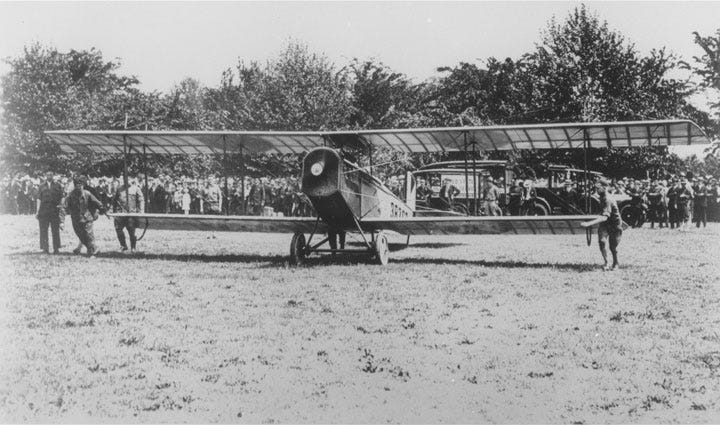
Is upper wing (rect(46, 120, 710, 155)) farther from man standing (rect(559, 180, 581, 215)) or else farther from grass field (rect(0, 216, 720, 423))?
man standing (rect(559, 180, 581, 215))

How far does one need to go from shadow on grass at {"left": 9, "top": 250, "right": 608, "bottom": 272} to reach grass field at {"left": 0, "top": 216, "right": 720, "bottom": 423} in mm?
409

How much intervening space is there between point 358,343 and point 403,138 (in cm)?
906

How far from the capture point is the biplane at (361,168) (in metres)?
11.8

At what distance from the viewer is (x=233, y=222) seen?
13055 millimetres

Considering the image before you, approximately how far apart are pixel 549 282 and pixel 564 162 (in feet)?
83.8

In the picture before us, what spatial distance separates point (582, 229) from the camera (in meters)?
12.5

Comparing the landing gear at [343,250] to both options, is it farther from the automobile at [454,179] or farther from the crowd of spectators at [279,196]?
the crowd of spectators at [279,196]

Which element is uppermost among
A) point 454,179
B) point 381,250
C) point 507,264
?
point 454,179

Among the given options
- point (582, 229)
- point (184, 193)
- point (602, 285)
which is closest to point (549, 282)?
point (602, 285)

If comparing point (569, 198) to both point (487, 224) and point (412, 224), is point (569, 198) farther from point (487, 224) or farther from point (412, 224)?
point (412, 224)

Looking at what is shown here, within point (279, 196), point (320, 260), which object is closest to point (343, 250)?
point (320, 260)

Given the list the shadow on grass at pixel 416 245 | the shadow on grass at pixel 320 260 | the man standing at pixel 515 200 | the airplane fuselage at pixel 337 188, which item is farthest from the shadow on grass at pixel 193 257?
the man standing at pixel 515 200

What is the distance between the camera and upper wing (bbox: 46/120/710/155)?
12.7m

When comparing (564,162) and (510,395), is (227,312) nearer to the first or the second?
(510,395)
